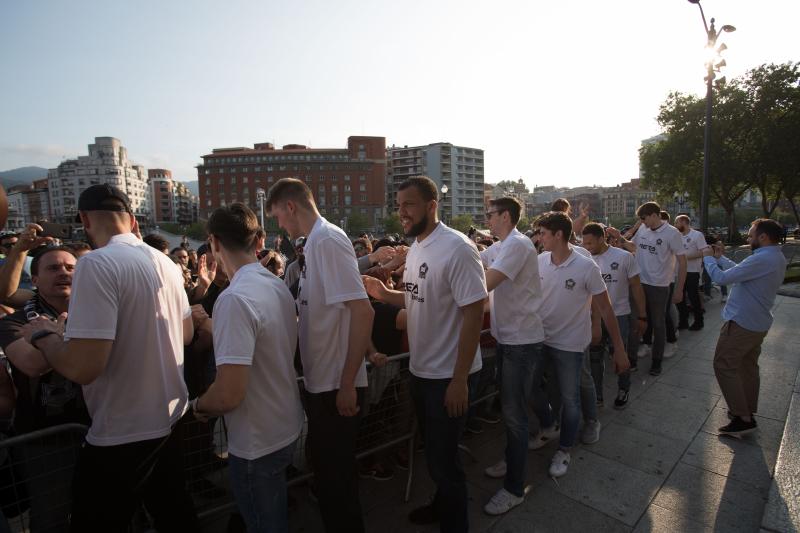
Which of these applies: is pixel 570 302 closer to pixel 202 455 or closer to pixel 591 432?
pixel 591 432

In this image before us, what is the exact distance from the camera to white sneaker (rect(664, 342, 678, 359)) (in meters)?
6.28

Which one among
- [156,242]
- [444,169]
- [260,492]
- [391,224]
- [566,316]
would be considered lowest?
[260,492]

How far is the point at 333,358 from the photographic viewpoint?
2238 millimetres

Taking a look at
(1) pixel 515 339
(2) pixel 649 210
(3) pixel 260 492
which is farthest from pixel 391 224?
(3) pixel 260 492

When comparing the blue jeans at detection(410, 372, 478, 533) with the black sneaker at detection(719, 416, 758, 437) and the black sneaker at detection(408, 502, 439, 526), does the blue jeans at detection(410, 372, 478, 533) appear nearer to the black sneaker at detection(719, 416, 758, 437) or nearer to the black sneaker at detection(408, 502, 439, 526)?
the black sneaker at detection(408, 502, 439, 526)

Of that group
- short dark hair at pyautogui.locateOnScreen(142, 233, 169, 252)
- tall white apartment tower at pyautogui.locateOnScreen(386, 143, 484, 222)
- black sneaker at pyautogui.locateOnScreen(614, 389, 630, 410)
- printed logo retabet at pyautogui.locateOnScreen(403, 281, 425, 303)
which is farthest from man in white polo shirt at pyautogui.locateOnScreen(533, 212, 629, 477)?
tall white apartment tower at pyautogui.locateOnScreen(386, 143, 484, 222)

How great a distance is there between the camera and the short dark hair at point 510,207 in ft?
12.1

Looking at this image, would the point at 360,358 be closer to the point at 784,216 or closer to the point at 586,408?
the point at 586,408

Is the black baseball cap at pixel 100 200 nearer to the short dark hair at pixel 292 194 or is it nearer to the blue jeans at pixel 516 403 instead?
the short dark hair at pixel 292 194

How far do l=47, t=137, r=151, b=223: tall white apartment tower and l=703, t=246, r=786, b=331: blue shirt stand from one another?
13776 centimetres

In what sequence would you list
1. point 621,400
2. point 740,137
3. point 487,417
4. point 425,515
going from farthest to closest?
point 740,137 → point 621,400 → point 487,417 → point 425,515

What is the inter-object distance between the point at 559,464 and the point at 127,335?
328cm

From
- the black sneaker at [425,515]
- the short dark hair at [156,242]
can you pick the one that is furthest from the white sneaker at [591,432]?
the short dark hair at [156,242]

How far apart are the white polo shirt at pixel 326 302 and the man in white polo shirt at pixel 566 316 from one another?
1842 mm
